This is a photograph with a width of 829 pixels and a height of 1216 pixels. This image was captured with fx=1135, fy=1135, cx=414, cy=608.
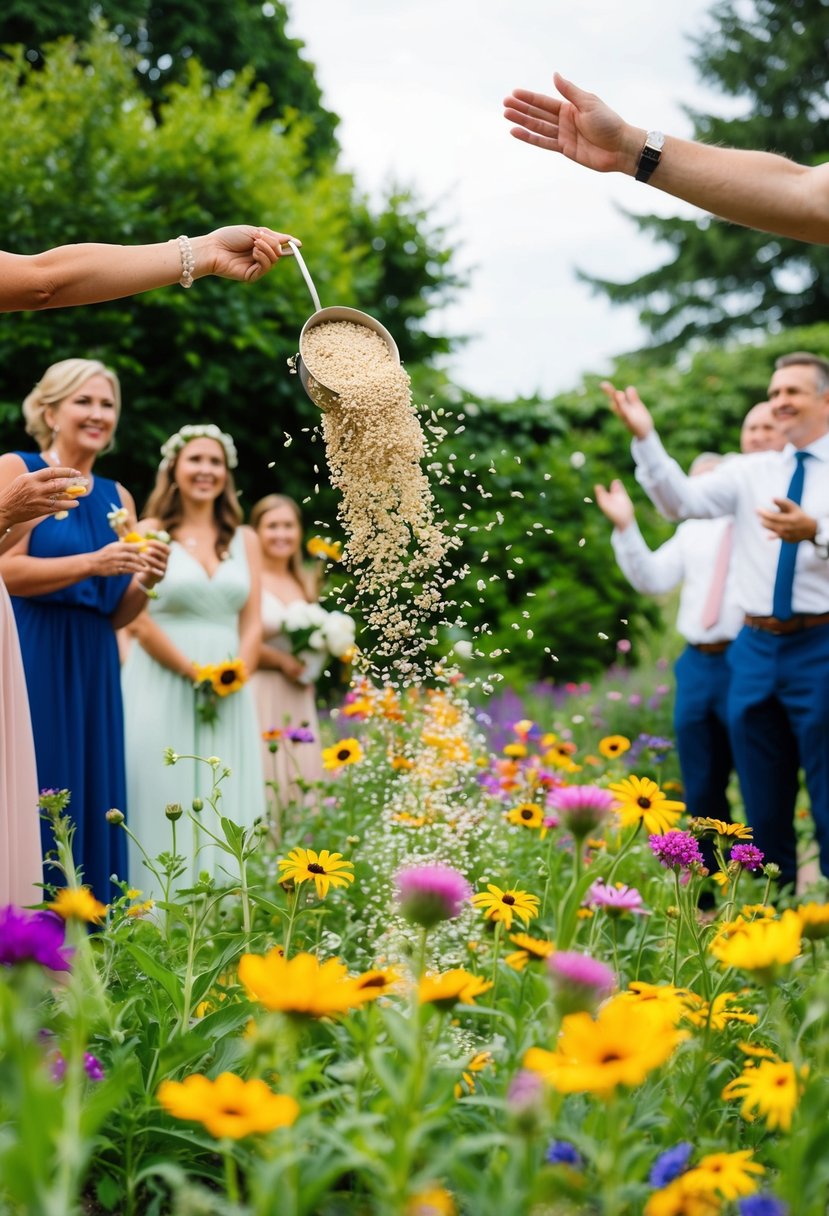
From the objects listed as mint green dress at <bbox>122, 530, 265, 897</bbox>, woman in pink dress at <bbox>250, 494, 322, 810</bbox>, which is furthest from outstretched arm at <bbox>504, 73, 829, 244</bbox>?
woman in pink dress at <bbox>250, 494, 322, 810</bbox>

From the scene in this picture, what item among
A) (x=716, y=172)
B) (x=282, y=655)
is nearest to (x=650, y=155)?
(x=716, y=172)

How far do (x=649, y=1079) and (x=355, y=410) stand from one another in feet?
4.46

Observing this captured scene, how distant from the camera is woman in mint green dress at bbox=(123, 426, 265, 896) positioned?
3822 mm

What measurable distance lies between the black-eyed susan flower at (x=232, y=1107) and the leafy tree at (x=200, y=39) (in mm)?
11195

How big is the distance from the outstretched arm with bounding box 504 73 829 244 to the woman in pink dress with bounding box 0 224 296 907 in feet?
2.16

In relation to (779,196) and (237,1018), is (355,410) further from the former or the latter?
(237,1018)

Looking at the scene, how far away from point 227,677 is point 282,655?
98 centimetres

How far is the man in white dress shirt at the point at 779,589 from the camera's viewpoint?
3.47m

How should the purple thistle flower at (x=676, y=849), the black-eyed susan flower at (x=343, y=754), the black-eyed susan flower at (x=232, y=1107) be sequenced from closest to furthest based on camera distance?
1. the black-eyed susan flower at (x=232, y=1107)
2. the purple thistle flower at (x=676, y=849)
3. the black-eyed susan flower at (x=343, y=754)

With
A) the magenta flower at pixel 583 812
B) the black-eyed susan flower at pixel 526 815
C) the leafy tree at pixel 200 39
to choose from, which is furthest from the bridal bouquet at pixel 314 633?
the leafy tree at pixel 200 39

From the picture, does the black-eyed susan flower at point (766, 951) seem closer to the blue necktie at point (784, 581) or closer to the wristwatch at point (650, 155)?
the wristwatch at point (650, 155)

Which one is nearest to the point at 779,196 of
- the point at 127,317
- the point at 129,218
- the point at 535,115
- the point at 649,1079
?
the point at 535,115

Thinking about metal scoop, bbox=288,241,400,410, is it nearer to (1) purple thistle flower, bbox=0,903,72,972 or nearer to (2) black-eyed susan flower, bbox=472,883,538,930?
(2) black-eyed susan flower, bbox=472,883,538,930

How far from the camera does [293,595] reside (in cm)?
505
